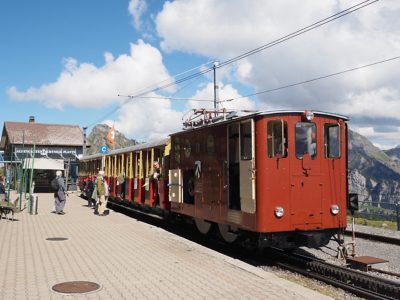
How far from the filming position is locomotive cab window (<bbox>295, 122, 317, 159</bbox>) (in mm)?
9503

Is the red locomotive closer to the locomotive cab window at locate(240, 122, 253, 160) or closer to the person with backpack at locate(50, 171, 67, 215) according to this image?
the locomotive cab window at locate(240, 122, 253, 160)

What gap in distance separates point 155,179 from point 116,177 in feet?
21.8

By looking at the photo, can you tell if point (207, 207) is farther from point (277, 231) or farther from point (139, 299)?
point (139, 299)

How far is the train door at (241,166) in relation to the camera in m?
9.25

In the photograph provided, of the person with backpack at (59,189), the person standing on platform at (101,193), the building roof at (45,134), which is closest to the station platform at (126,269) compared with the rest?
the person with backpack at (59,189)

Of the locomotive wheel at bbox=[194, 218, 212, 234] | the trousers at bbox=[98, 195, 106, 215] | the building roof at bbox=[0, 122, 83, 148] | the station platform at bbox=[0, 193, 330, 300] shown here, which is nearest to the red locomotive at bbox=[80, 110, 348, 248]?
the locomotive wheel at bbox=[194, 218, 212, 234]

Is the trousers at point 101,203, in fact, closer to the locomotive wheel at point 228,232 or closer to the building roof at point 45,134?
the locomotive wheel at point 228,232

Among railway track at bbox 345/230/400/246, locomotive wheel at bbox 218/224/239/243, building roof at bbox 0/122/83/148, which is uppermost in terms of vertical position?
building roof at bbox 0/122/83/148

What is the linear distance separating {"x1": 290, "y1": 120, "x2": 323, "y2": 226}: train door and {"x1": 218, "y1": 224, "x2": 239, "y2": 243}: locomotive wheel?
5.37 ft

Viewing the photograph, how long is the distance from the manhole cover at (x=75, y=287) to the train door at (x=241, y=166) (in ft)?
11.4

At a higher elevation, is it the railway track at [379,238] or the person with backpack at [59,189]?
the person with backpack at [59,189]

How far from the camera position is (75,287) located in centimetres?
686

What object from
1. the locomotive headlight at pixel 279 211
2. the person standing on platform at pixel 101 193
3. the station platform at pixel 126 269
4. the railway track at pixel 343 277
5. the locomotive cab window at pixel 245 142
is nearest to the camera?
the station platform at pixel 126 269

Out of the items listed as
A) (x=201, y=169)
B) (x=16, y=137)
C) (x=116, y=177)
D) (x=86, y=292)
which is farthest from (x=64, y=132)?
(x=86, y=292)
